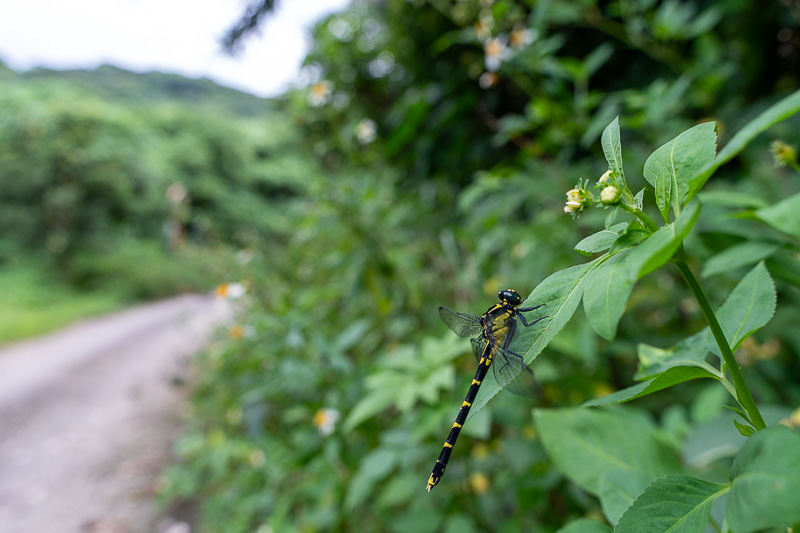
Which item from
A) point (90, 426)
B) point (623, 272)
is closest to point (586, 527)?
point (623, 272)

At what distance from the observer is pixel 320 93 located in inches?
87.5

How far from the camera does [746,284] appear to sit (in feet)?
1.26

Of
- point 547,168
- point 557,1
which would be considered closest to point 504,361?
point 547,168

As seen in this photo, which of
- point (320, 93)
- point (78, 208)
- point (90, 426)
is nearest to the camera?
point (320, 93)

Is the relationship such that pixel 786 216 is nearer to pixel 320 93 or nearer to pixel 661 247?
pixel 661 247

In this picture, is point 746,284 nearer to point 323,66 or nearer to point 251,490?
point 251,490

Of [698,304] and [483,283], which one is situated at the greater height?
[483,283]

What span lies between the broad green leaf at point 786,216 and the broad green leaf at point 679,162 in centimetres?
18

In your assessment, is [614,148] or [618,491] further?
[618,491]

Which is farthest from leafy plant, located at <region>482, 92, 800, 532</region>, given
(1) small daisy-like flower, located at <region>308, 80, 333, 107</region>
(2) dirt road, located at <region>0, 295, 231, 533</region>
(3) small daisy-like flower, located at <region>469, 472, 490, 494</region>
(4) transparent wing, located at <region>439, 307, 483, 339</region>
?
(1) small daisy-like flower, located at <region>308, 80, 333, 107</region>

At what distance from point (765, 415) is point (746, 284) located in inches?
16.0

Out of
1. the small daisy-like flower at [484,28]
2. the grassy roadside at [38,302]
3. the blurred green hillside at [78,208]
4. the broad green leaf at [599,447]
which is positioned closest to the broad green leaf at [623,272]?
the broad green leaf at [599,447]

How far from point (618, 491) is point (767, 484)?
0.21 meters

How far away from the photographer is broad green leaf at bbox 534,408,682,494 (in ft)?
1.71
